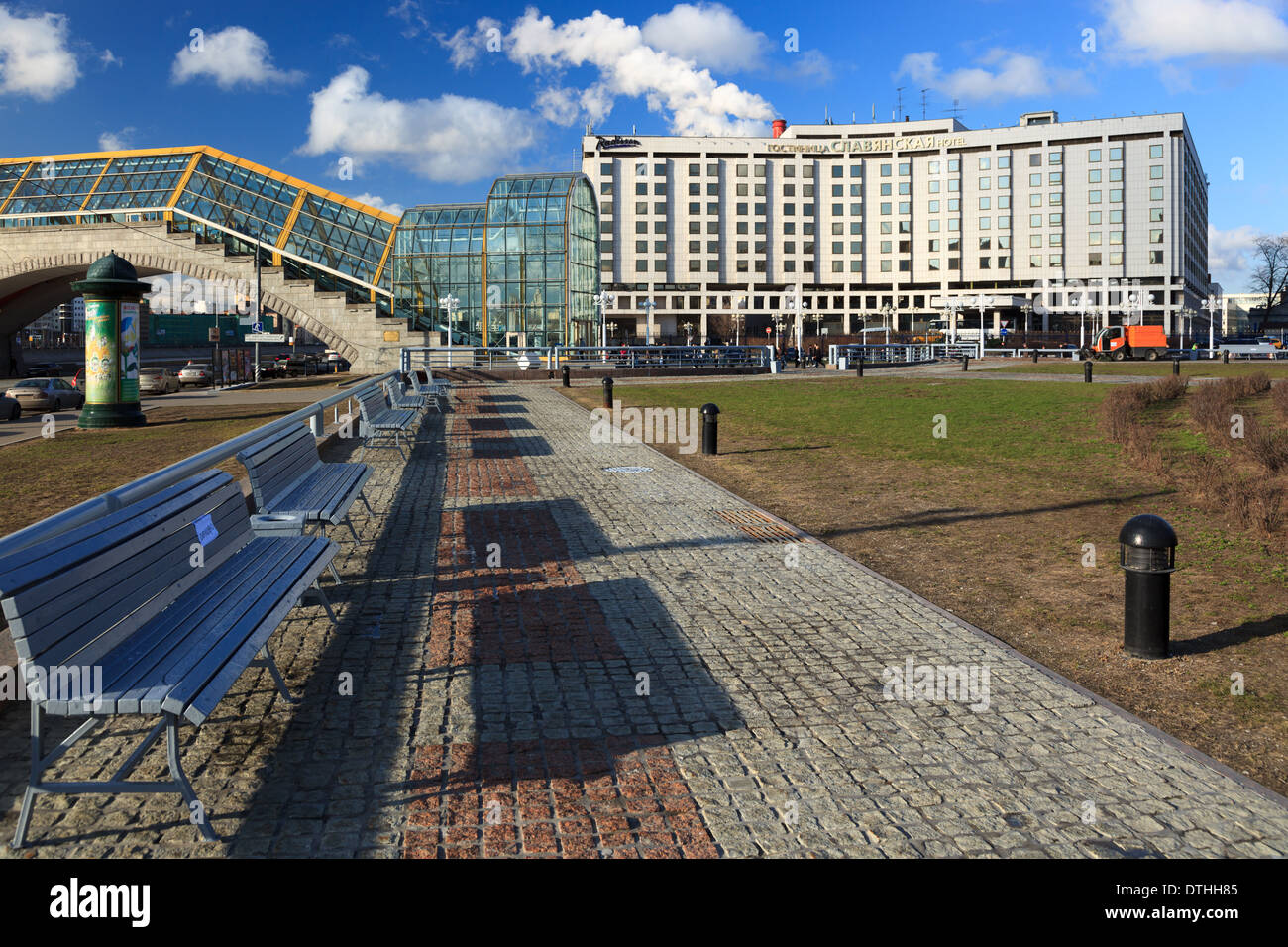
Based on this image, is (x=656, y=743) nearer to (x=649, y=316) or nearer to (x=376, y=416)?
(x=376, y=416)

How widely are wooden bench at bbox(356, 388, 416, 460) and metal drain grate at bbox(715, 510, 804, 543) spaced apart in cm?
564

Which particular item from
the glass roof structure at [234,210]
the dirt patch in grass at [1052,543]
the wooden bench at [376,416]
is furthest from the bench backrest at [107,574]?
the glass roof structure at [234,210]

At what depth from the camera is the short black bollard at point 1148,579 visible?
5.66m

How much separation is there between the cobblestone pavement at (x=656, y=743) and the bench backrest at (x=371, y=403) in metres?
6.77

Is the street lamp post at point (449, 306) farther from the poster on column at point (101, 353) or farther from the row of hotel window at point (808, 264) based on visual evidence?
the row of hotel window at point (808, 264)

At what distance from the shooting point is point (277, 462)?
25.6 ft

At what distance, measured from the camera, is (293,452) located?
28.1 feet

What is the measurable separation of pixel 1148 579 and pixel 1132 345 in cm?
6595

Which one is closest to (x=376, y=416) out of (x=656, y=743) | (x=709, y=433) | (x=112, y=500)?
(x=709, y=433)

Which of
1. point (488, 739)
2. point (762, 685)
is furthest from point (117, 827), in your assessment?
point (762, 685)

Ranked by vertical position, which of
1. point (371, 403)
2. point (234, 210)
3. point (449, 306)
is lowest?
point (371, 403)

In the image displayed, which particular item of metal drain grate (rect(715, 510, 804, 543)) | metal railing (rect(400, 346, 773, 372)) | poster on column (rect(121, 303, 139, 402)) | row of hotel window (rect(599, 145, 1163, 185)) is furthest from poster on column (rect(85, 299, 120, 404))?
row of hotel window (rect(599, 145, 1163, 185))

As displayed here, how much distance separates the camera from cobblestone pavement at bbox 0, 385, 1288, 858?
3.73 meters

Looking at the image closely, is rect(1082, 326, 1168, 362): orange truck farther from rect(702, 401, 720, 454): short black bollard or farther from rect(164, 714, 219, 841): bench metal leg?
rect(164, 714, 219, 841): bench metal leg
